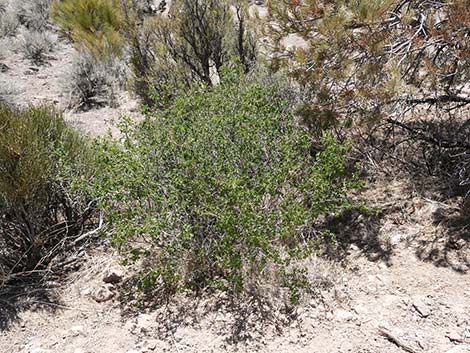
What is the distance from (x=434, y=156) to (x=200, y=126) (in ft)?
6.55

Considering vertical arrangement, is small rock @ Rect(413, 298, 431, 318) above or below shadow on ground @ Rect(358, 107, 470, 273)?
below

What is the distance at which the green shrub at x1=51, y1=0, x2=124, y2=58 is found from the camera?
8703 mm

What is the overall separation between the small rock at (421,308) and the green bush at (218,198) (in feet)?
2.31

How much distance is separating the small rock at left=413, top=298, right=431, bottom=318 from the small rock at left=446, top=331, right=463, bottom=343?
173mm

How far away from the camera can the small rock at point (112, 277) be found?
3.61 meters

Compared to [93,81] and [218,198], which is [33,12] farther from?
[218,198]

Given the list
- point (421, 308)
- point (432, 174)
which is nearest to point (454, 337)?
point (421, 308)

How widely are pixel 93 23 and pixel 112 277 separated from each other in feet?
25.2

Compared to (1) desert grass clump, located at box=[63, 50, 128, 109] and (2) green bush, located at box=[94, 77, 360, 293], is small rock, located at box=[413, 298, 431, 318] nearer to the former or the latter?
(2) green bush, located at box=[94, 77, 360, 293]

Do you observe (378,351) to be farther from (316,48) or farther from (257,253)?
(316,48)

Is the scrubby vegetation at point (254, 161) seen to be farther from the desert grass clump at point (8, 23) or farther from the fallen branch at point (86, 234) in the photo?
the desert grass clump at point (8, 23)

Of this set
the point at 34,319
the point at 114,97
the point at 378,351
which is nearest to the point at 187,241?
the point at 34,319

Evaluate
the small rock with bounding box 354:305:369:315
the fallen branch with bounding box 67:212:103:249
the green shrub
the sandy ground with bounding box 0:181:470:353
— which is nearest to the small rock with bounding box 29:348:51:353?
the sandy ground with bounding box 0:181:470:353

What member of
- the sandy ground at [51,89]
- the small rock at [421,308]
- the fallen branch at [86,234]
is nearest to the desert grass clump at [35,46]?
the sandy ground at [51,89]
